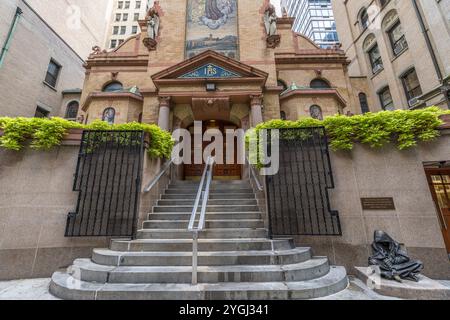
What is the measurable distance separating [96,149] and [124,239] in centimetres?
Result: 254

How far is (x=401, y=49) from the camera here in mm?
14516

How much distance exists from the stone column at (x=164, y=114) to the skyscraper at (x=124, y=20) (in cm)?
3745

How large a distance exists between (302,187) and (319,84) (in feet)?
36.8

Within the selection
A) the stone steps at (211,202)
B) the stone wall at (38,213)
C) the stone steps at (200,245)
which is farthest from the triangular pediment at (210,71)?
the stone steps at (200,245)

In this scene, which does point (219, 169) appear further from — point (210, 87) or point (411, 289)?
point (411, 289)

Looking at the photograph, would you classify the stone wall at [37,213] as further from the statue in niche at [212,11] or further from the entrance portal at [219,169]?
the statue in niche at [212,11]

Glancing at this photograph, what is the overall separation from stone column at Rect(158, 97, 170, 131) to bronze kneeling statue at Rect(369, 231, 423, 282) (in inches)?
370

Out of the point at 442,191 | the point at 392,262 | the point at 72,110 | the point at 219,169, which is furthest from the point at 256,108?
the point at 72,110

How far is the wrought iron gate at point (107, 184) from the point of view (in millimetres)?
5152

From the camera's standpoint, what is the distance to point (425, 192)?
5121 millimetres

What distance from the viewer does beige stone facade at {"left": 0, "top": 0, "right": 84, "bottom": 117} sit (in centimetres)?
1325
